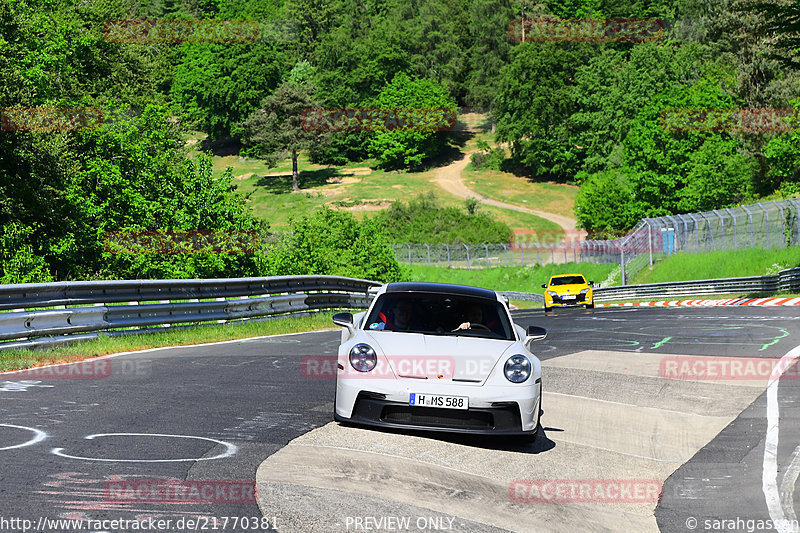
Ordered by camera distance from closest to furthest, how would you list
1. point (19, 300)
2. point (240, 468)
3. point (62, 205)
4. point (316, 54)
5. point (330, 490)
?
1. point (330, 490)
2. point (240, 468)
3. point (19, 300)
4. point (62, 205)
5. point (316, 54)

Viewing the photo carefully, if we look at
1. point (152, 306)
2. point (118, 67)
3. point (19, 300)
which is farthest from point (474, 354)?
point (118, 67)

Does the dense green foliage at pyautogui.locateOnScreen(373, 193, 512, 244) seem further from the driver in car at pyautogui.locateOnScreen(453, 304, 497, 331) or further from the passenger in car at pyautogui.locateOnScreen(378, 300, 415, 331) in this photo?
the passenger in car at pyautogui.locateOnScreen(378, 300, 415, 331)

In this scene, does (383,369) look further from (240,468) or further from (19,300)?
(19,300)

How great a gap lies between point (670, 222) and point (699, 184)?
59.3 ft

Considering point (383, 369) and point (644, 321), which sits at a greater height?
point (383, 369)

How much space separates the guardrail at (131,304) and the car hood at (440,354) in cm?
637

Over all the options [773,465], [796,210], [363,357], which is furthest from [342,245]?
[773,465]

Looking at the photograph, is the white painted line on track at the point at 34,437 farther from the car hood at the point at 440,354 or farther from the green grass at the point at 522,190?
the green grass at the point at 522,190

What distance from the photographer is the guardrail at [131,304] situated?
13680 millimetres

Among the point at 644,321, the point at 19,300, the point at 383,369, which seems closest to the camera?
the point at 383,369

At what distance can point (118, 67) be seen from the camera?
50.7m

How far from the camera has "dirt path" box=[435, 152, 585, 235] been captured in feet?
333


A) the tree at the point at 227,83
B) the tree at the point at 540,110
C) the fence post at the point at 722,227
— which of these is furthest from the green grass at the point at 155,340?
the tree at the point at 227,83

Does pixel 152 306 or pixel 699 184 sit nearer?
pixel 152 306
